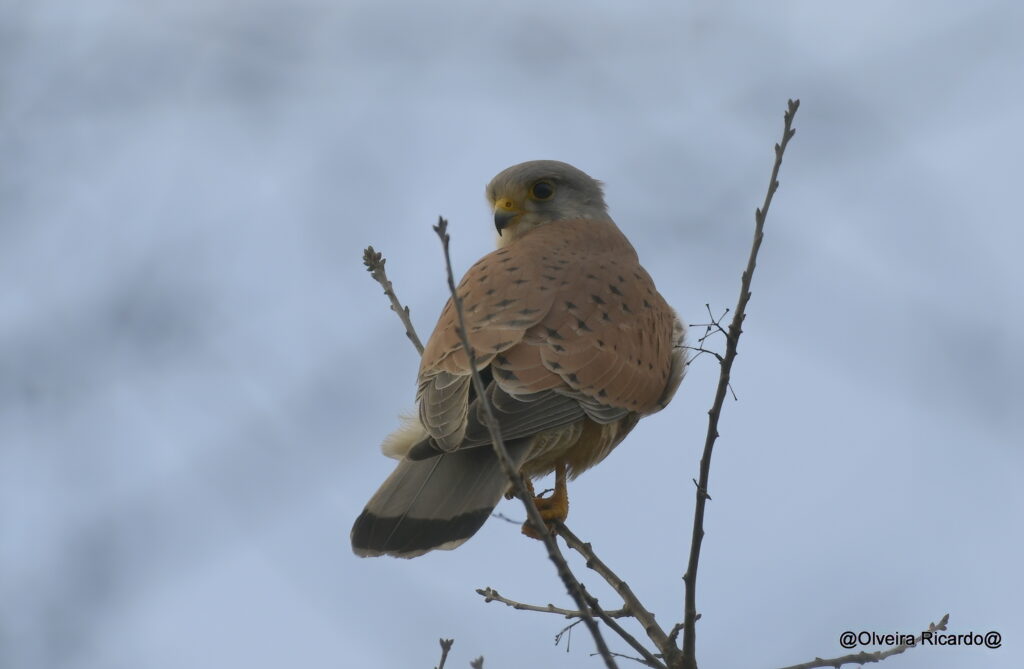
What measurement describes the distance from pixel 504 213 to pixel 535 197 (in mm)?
172

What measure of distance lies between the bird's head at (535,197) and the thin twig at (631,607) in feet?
5.64

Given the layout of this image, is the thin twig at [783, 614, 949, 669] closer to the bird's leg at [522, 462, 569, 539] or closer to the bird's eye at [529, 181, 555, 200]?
the bird's leg at [522, 462, 569, 539]

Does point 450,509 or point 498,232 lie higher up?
point 498,232

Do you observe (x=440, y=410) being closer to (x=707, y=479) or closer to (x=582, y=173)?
(x=707, y=479)

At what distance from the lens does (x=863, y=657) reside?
2.78m

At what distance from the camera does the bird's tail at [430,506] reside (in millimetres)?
3156

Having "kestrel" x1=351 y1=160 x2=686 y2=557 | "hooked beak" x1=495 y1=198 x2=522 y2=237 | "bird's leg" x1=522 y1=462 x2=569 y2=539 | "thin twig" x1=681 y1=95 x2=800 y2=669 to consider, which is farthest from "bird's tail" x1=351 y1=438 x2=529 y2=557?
"hooked beak" x1=495 y1=198 x2=522 y2=237

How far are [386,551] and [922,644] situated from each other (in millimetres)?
1431

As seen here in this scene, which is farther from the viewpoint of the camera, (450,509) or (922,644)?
(450,509)

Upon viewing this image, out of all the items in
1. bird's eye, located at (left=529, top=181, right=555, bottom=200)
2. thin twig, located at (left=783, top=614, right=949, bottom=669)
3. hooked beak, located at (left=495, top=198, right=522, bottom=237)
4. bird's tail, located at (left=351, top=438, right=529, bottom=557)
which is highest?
bird's eye, located at (left=529, top=181, right=555, bottom=200)

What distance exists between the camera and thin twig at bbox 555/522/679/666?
101 inches

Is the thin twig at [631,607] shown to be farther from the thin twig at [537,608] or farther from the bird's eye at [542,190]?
the bird's eye at [542,190]

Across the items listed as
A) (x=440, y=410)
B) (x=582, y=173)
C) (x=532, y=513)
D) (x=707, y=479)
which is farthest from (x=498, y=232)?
(x=532, y=513)

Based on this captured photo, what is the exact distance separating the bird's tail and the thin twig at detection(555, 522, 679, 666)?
0.29 m
